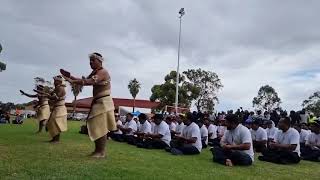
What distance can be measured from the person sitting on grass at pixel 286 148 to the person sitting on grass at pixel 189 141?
2.07 meters

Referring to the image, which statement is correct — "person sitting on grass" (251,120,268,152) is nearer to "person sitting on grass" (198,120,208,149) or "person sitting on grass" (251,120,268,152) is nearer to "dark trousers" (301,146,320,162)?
"dark trousers" (301,146,320,162)

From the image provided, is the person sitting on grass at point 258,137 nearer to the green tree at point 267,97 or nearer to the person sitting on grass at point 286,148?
A: the person sitting on grass at point 286,148

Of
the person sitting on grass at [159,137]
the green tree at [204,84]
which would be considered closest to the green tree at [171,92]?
the green tree at [204,84]

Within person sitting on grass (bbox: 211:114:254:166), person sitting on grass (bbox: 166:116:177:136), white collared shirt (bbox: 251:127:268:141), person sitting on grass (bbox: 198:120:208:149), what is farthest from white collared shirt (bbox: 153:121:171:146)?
person sitting on grass (bbox: 166:116:177:136)

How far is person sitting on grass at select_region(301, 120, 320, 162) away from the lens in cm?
1462

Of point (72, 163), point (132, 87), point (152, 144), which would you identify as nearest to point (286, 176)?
point (72, 163)

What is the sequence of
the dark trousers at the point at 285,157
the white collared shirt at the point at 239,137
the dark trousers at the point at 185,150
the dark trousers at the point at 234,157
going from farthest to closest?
the dark trousers at the point at 185,150
the dark trousers at the point at 285,157
the white collared shirt at the point at 239,137
the dark trousers at the point at 234,157

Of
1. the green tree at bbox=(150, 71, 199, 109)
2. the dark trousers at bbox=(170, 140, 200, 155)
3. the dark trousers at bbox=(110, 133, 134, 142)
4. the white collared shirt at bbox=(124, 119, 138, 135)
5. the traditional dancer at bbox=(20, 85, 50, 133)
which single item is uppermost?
the green tree at bbox=(150, 71, 199, 109)

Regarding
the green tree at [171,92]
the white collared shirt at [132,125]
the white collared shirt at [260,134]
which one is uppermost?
the green tree at [171,92]

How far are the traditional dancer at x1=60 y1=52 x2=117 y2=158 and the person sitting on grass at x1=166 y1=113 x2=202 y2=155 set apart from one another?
12.0ft

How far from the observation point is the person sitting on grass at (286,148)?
41.1ft

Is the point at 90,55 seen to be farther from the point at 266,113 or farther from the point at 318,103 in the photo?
the point at 318,103

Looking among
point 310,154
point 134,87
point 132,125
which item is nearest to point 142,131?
point 132,125

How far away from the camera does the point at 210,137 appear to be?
20.0m
